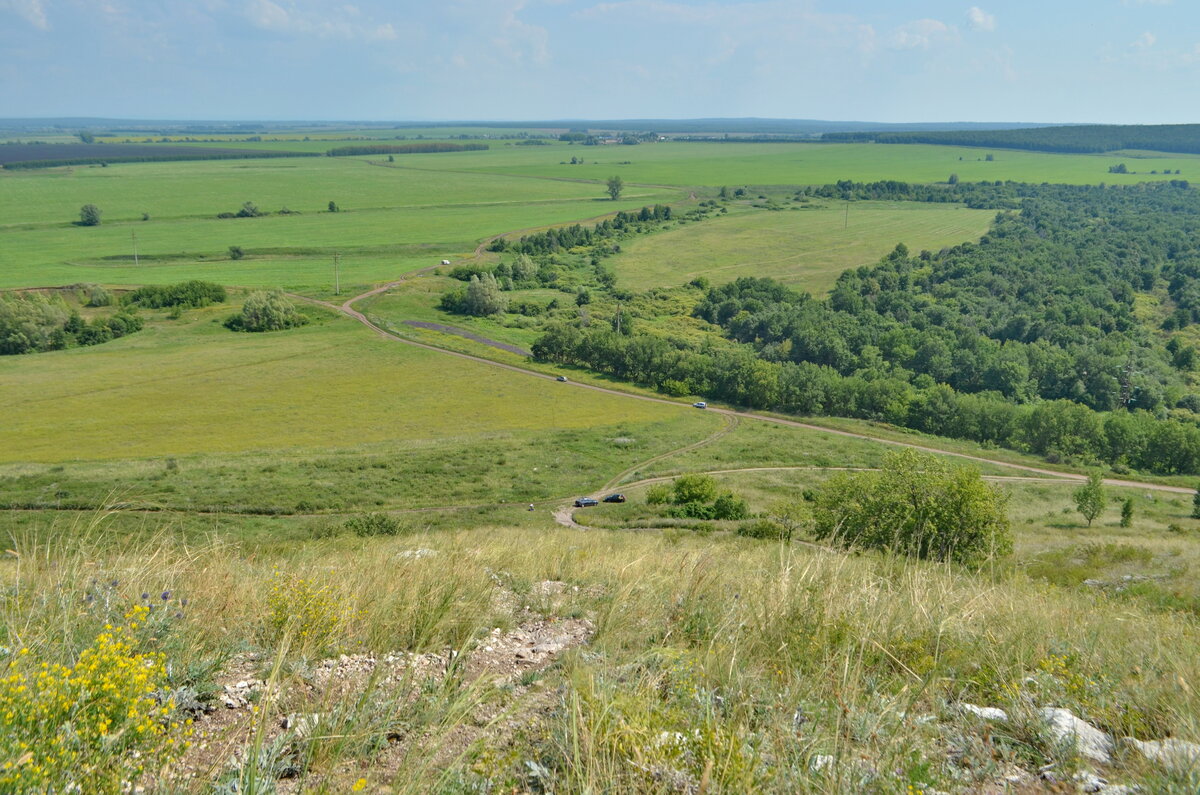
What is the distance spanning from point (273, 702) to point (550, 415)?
56144 mm

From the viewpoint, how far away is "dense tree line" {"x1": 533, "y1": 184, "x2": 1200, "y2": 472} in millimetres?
60969

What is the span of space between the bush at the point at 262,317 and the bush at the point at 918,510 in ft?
238

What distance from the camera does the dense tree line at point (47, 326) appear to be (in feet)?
246

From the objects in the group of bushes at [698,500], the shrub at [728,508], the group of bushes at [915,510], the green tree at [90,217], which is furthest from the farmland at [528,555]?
the green tree at [90,217]

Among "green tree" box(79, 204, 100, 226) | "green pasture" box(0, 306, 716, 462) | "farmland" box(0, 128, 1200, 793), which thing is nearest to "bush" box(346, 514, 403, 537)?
"farmland" box(0, 128, 1200, 793)

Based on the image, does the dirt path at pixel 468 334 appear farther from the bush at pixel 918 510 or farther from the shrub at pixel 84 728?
the shrub at pixel 84 728

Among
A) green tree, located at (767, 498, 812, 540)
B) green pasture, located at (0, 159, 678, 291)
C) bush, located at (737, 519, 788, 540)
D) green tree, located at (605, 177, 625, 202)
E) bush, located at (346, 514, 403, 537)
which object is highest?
green tree, located at (605, 177, 625, 202)

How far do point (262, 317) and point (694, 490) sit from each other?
62949 millimetres

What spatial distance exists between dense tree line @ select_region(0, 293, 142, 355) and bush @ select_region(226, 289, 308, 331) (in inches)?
422

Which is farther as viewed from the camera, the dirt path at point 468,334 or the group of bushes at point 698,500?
the dirt path at point 468,334

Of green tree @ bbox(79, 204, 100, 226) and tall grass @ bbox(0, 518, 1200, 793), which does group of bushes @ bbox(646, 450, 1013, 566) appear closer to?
tall grass @ bbox(0, 518, 1200, 793)

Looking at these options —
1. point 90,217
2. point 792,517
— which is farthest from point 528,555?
point 90,217

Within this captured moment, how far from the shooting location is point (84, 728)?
13.6 ft

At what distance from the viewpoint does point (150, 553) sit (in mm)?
8922
